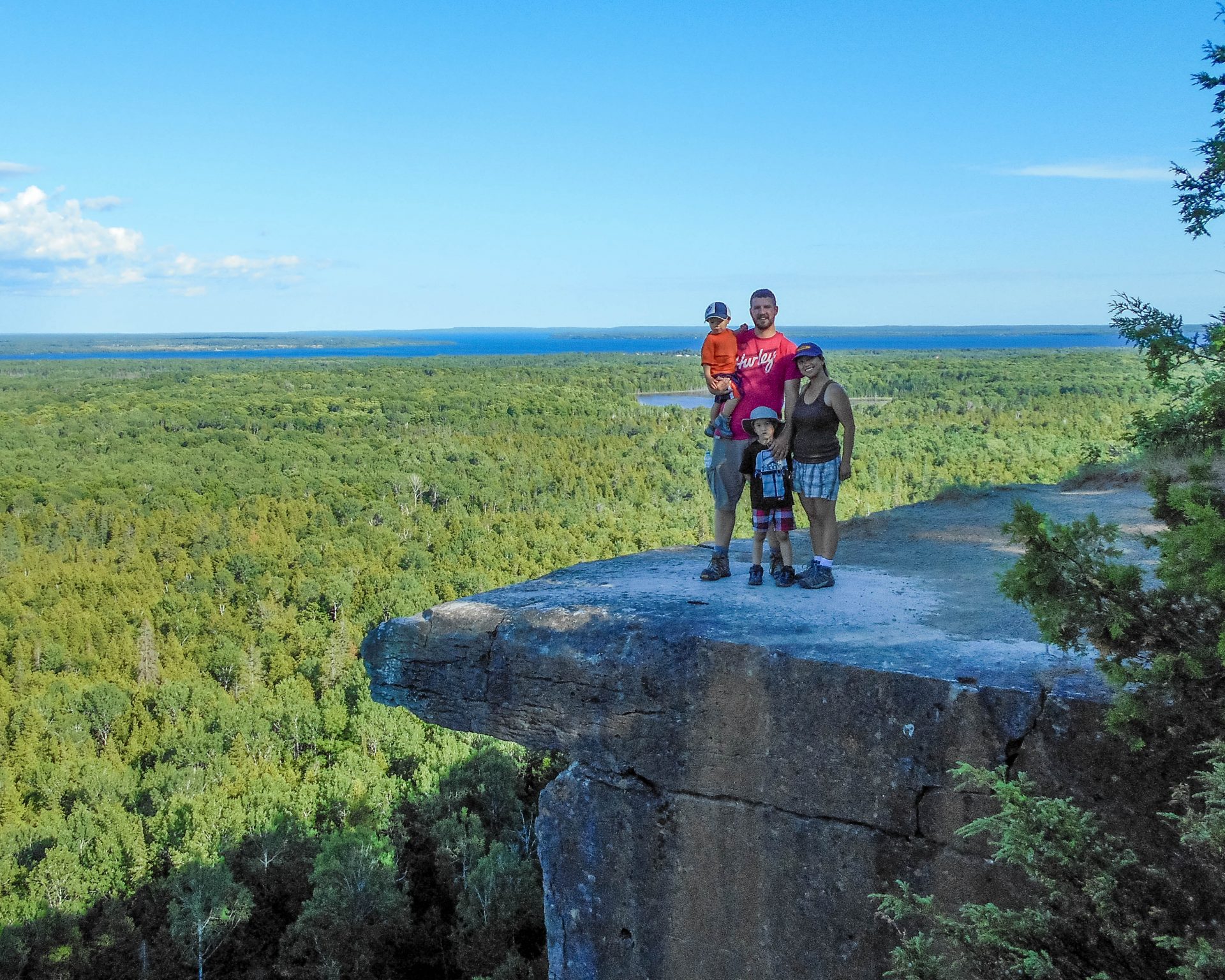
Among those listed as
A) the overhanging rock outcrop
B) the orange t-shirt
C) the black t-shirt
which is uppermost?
the orange t-shirt

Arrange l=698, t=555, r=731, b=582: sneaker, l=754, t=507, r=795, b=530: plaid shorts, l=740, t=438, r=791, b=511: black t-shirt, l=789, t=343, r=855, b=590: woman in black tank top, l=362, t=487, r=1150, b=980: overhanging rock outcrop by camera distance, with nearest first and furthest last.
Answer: l=362, t=487, r=1150, b=980: overhanging rock outcrop
l=789, t=343, r=855, b=590: woman in black tank top
l=740, t=438, r=791, b=511: black t-shirt
l=754, t=507, r=795, b=530: plaid shorts
l=698, t=555, r=731, b=582: sneaker

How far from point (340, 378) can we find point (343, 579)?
104012 mm

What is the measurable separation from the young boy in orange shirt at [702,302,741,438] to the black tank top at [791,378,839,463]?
482 mm

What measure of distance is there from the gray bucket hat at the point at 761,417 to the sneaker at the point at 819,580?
1033 mm

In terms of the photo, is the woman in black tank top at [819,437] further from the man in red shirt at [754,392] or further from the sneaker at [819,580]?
the sneaker at [819,580]

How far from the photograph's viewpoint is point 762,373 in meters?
6.25

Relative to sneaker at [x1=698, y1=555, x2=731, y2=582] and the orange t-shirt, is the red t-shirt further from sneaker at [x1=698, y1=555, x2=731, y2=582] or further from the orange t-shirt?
sneaker at [x1=698, y1=555, x2=731, y2=582]

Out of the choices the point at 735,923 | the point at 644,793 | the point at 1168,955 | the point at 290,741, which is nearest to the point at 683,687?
the point at 644,793

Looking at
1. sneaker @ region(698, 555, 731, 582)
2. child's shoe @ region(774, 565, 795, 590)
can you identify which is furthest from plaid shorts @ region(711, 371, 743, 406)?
child's shoe @ region(774, 565, 795, 590)

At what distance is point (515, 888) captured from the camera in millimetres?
20734

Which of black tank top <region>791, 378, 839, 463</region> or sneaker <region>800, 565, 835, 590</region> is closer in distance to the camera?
black tank top <region>791, 378, 839, 463</region>

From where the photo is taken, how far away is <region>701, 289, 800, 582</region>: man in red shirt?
6180 millimetres

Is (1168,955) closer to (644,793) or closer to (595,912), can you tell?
(644,793)

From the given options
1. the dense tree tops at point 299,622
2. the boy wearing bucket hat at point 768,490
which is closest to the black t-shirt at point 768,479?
the boy wearing bucket hat at point 768,490
